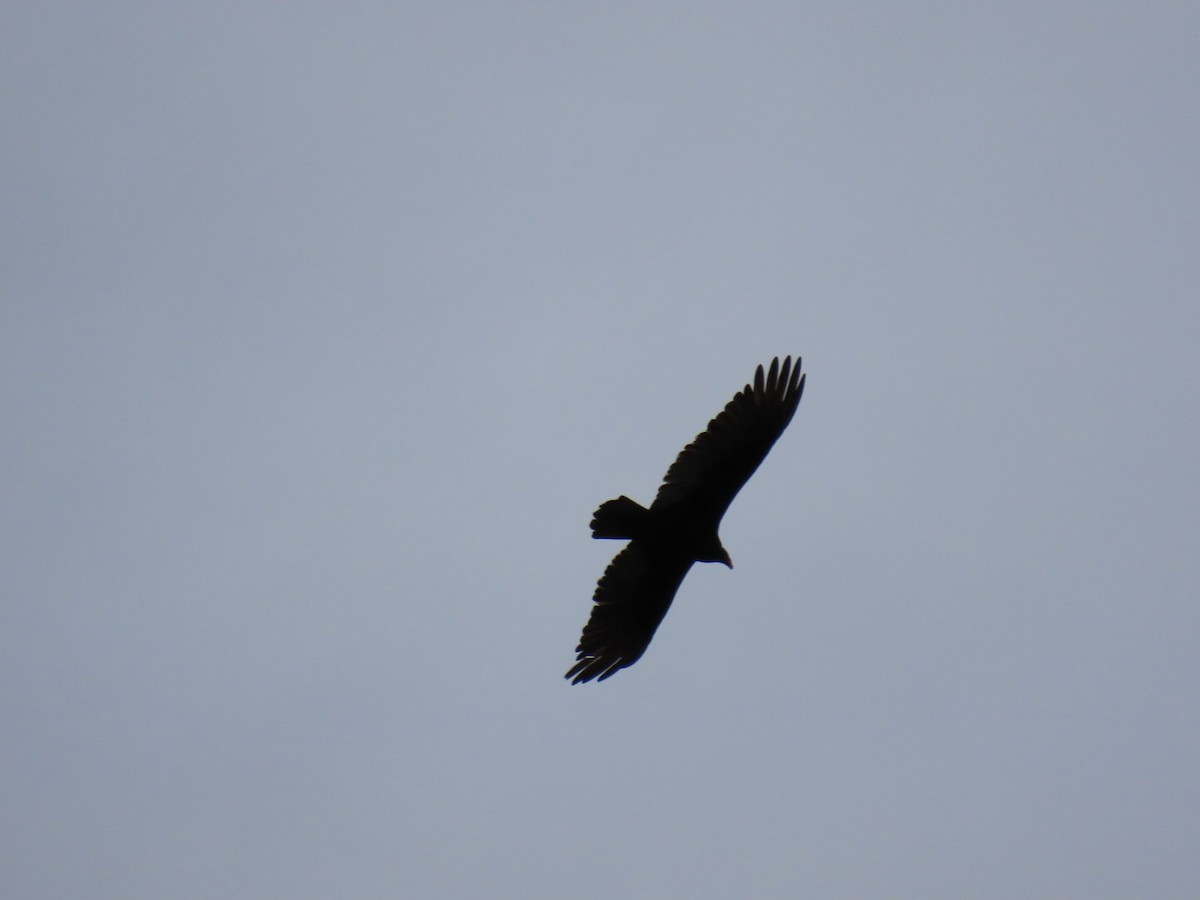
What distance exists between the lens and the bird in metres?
9.73

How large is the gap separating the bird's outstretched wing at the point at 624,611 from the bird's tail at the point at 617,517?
33.7 inches

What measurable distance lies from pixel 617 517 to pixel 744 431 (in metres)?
1.34

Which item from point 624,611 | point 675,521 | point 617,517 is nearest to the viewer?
point 617,517

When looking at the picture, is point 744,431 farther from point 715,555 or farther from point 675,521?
point 715,555

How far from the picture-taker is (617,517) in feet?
31.9

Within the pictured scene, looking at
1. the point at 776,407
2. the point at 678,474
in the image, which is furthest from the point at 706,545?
the point at 776,407

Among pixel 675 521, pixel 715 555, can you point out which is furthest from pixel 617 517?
pixel 715 555

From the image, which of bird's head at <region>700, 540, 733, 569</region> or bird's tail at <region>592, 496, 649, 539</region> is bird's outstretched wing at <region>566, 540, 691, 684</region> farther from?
bird's tail at <region>592, 496, 649, 539</region>

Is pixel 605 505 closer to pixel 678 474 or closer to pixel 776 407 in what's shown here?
pixel 678 474

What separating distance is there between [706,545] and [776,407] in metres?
1.53

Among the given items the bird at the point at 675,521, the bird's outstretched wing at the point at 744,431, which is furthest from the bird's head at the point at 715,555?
the bird's outstretched wing at the point at 744,431

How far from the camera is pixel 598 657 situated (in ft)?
35.4

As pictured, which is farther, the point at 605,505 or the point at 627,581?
the point at 627,581

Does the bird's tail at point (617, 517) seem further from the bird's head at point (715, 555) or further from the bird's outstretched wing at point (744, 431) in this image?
the bird's head at point (715, 555)
